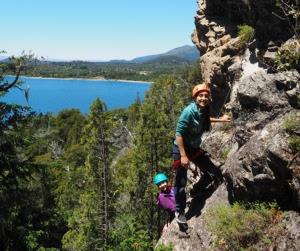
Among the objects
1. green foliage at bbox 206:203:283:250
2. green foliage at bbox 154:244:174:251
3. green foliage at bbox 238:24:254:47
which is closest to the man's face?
green foliage at bbox 206:203:283:250

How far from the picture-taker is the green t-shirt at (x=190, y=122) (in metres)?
8.62

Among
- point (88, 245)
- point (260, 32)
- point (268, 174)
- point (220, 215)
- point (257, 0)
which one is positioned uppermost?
point (257, 0)

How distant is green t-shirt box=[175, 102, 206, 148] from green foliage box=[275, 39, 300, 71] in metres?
1.83

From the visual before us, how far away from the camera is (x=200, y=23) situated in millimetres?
18828

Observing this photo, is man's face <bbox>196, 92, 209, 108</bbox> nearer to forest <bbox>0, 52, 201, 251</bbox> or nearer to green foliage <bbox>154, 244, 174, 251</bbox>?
green foliage <bbox>154, 244, 174, 251</bbox>

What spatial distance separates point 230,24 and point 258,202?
10.6m

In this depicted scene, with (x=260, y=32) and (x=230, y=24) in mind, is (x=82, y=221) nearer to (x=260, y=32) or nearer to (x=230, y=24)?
(x=230, y=24)

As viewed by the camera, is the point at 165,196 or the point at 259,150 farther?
the point at 165,196

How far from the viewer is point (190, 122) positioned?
8711 mm

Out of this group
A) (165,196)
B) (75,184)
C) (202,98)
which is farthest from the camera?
(75,184)

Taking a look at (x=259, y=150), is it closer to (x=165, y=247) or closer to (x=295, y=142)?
(x=295, y=142)

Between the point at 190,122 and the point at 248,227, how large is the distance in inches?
89.5

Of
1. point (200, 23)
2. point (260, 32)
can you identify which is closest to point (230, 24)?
point (200, 23)

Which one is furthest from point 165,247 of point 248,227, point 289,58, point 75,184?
point 75,184
